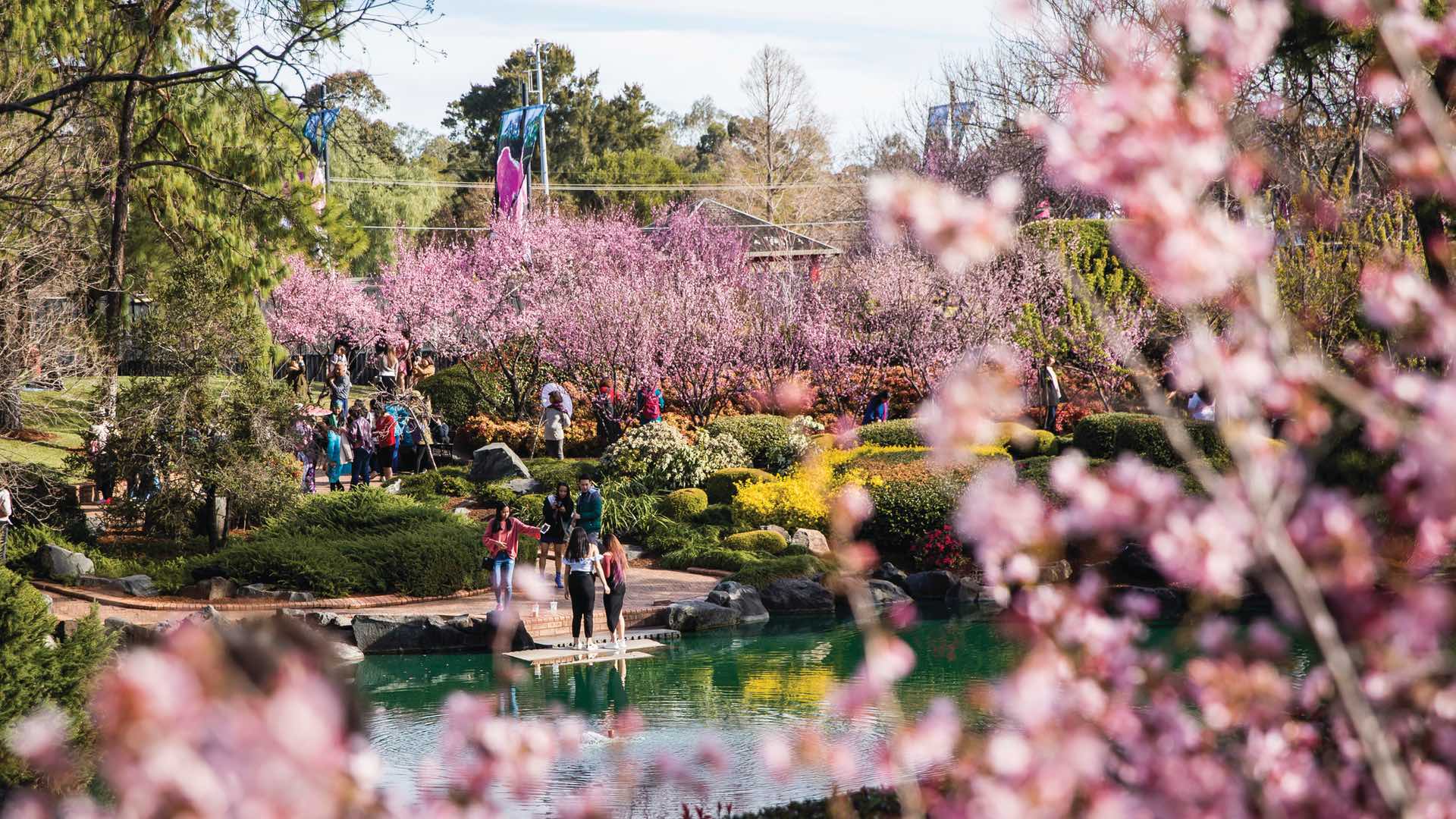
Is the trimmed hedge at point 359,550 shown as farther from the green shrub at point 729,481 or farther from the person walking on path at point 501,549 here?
the green shrub at point 729,481

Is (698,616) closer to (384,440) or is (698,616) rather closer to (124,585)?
(124,585)

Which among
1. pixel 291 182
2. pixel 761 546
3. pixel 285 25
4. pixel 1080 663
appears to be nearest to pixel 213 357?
pixel 291 182

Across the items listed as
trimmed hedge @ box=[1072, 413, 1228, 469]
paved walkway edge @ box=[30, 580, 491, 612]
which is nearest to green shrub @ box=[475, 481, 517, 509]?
paved walkway edge @ box=[30, 580, 491, 612]

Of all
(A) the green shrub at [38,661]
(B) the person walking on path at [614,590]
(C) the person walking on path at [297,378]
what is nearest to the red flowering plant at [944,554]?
(B) the person walking on path at [614,590]

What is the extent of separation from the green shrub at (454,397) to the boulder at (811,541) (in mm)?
12592

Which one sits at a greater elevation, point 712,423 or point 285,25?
point 285,25

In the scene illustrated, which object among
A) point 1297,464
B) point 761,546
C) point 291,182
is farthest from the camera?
point 761,546

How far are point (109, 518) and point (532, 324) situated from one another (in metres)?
14.8

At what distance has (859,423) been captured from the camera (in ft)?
94.8

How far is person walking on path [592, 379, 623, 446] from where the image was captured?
28.5 metres

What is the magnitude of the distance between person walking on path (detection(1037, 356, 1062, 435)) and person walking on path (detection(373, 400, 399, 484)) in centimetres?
1292

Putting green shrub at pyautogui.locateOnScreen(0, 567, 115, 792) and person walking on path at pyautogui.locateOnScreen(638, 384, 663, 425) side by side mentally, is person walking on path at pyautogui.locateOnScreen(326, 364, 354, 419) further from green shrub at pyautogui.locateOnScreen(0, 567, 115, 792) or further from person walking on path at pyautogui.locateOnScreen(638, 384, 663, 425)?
green shrub at pyautogui.locateOnScreen(0, 567, 115, 792)

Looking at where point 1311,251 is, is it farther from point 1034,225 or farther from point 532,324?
point 532,324

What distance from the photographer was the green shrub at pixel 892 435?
82.0ft
